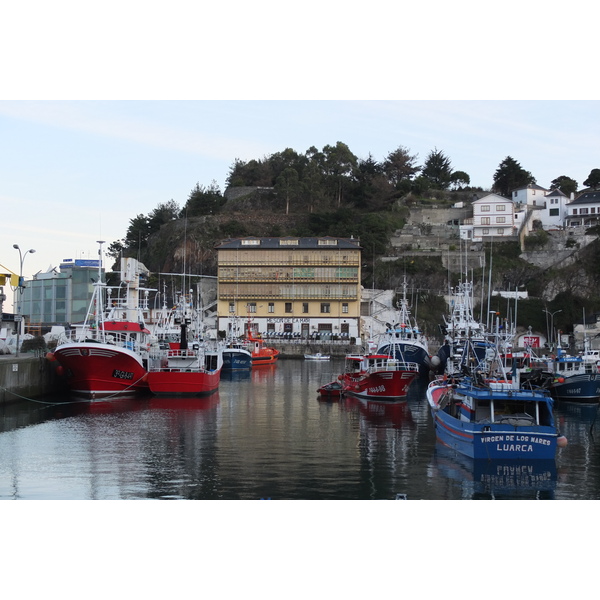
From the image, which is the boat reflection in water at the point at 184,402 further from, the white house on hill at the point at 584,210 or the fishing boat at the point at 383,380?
the white house on hill at the point at 584,210

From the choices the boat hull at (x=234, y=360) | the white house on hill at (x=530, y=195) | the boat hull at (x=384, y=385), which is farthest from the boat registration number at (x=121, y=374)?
the white house on hill at (x=530, y=195)

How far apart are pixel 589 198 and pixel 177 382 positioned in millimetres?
90228

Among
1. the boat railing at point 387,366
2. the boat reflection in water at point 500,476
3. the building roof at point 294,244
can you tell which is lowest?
the boat reflection in water at point 500,476

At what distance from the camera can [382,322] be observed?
102938 millimetres

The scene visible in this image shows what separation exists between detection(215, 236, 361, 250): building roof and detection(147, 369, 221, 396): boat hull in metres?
59.8

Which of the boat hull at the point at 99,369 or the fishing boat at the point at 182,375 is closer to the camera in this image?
the boat hull at the point at 99,369

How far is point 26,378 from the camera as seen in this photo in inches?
1709

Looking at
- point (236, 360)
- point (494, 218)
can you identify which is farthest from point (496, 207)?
point (236, 360)

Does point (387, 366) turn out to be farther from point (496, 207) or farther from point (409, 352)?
point (496, 207)

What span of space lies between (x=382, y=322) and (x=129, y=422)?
7007 cm

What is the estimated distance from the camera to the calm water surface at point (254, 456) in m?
22.4

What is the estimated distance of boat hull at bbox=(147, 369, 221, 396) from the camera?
150 feet

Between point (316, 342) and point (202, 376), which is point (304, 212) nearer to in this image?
point (316, 342)

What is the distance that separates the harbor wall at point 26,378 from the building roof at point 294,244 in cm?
Answer: 5810
